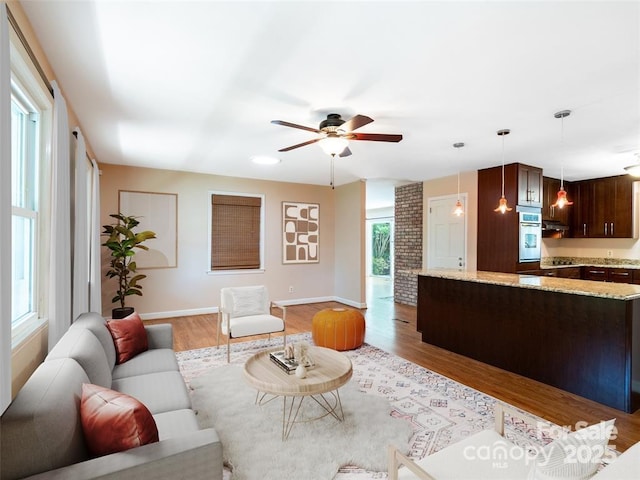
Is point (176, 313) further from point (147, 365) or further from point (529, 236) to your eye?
point (529, 236)

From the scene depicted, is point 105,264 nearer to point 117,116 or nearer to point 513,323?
point 117,116

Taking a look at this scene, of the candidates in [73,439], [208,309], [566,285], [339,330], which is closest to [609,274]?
[566,285]

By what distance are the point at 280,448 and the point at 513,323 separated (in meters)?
2.66

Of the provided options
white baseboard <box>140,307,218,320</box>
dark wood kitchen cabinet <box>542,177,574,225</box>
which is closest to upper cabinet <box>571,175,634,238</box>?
dark wood kitchen cabinet <box>542,177,574,225</box>

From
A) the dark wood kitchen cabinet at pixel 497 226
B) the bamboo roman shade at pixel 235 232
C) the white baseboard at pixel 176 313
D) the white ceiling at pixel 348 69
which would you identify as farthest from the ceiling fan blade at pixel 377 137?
the white baseboard at pixel 176 313

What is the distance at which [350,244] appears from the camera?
696cm

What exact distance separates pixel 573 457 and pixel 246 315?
353cm

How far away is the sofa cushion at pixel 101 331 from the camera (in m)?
2.38

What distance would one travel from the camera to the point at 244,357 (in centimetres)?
391

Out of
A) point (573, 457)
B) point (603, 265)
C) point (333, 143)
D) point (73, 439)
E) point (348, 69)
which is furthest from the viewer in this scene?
point (603, 265)

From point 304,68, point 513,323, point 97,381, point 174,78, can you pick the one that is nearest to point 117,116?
point 174,78

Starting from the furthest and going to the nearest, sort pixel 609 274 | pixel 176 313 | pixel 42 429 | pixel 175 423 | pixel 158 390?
pixel 609 274 < pixel 176 313 < pixel 158 390 < pixel 175 423 < pixel 42 429

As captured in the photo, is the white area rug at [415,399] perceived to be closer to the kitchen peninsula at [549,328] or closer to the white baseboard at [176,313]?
the kitchen peninsula at [549,328]

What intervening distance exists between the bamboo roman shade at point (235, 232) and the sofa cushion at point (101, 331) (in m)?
3.63
